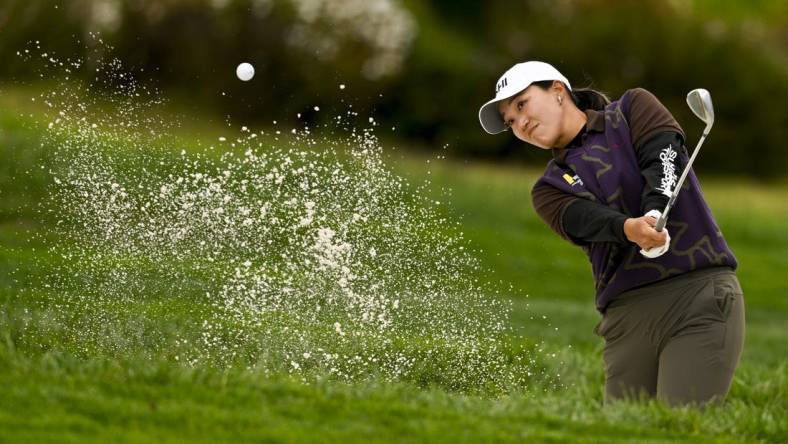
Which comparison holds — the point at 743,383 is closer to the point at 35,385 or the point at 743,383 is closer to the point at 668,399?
the point at 668,399

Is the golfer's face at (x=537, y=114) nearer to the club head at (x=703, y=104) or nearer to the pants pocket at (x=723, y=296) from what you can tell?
the club head at (x=703, y=104)

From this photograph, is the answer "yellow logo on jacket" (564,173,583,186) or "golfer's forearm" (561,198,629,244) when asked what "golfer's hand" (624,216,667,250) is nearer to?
"golfer's forearm" (561,198,629,244)

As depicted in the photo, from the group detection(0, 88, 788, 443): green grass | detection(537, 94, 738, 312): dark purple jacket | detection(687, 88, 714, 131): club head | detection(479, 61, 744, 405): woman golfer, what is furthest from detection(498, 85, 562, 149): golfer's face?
detection(0, 88, 788, 443): green grass

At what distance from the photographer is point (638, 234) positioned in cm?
537

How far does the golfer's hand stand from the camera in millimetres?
5320

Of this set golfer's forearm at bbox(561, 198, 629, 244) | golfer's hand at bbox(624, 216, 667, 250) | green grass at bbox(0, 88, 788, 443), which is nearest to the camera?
green grass at bbox(0, 88, 788, 443)

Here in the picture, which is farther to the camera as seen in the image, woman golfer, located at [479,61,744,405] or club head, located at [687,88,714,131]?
club head, located at [687,88,714,131]

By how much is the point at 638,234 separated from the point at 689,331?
630 millimetres

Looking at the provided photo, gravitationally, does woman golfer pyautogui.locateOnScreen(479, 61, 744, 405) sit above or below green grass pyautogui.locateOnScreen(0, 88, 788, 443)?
above

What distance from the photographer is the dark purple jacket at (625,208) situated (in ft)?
18.5

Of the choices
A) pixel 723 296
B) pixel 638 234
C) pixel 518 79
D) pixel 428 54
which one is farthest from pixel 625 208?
pixel 428 54

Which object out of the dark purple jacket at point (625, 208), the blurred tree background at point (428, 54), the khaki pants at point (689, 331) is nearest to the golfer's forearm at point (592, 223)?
the dark purple jacket at point (625, 208)

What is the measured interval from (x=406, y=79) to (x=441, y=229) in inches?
452

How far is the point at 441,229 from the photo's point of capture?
1731cm
